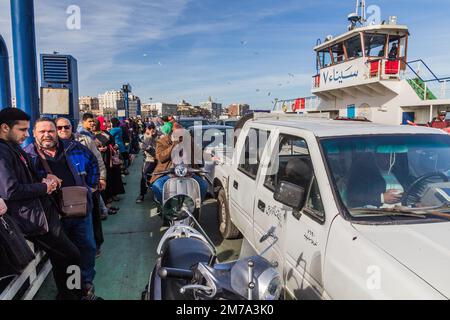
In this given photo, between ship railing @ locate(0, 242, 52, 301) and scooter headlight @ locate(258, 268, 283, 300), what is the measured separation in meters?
2.02

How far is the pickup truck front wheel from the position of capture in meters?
4.78

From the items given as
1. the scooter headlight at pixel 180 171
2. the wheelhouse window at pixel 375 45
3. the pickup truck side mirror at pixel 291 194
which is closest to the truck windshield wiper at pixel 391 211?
the pickup truck side mirror at pixel 291 194

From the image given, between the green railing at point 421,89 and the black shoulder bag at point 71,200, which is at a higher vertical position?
the green railing at point 421,89

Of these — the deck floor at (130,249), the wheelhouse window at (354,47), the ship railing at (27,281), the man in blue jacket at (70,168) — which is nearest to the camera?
the ship railing at (27,281)

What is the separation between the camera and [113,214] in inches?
247

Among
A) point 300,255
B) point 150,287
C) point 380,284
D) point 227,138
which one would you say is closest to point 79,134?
point 150,287

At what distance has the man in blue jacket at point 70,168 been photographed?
10.2 ft

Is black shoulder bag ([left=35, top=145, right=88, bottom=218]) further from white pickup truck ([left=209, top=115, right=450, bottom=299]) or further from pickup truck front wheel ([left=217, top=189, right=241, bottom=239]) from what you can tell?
pickup truck front wheel ([left=217, top=189, right=241, bottom=239])

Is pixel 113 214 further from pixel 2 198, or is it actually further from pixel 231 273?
pixel 231 273

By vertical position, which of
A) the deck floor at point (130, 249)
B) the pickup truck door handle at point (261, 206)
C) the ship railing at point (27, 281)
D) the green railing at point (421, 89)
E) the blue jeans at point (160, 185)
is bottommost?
the deck floor at point (130, 249)

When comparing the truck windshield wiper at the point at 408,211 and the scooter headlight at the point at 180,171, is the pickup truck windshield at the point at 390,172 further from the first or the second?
the scooter headlight at the point at 180,171

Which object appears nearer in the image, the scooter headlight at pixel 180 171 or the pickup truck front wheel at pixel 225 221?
the scooter headlight at pixel 180 171

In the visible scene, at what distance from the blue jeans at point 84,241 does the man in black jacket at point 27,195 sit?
0.32m

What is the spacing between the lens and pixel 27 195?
101 inches
